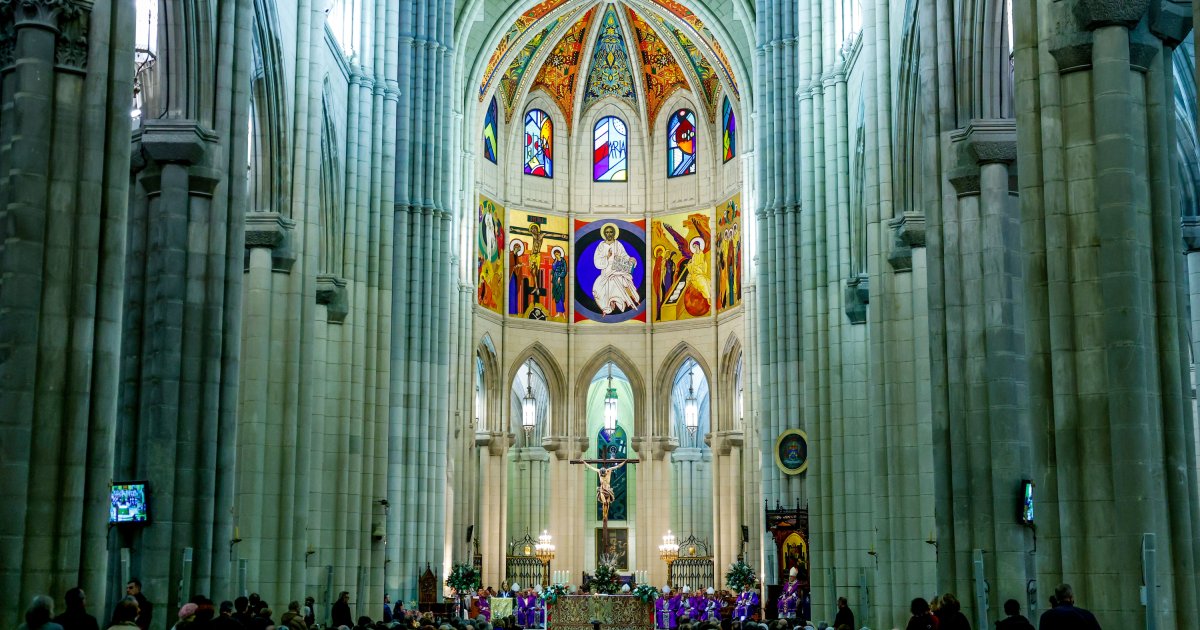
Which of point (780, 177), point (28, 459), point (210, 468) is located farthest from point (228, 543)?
point (780, 177)

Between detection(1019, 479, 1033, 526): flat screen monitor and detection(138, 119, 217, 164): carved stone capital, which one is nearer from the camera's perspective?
detection(1019, 479, 1033, 526): flat screen monitor

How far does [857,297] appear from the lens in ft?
95.3

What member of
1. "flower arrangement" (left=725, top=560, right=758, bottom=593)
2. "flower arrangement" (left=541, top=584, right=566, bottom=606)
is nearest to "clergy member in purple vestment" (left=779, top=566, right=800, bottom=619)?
"flower arrangement" (left=541, top=584, right=566, bottom=606)

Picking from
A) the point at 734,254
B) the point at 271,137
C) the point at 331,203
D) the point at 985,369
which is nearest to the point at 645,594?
the point at 734,254

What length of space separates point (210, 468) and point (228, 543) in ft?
3.42

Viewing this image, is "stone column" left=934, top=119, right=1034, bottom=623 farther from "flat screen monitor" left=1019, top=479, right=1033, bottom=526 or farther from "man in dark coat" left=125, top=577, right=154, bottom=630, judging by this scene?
"man in dark coat" left=125, top=577, right=154, bottom=630

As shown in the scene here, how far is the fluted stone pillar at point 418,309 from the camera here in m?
32.9

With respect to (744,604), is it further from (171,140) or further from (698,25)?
(171,140)

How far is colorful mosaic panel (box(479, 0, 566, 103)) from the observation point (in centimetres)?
4700

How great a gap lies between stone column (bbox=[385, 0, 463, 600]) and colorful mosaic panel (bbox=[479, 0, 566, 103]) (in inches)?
447

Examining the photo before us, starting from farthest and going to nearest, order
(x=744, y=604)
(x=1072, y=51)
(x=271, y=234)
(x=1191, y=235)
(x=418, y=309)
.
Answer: (x=744, y=604) < (x=418, y=309) < (x=1191, y=235) < (x=271, y=234) < (x=1072, y=51)

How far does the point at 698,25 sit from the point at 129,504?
33.1 metres

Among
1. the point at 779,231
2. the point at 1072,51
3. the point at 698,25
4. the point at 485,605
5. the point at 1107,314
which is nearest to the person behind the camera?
the point at 1107,314

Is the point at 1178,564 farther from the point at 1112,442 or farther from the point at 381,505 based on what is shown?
the point at 381,505
